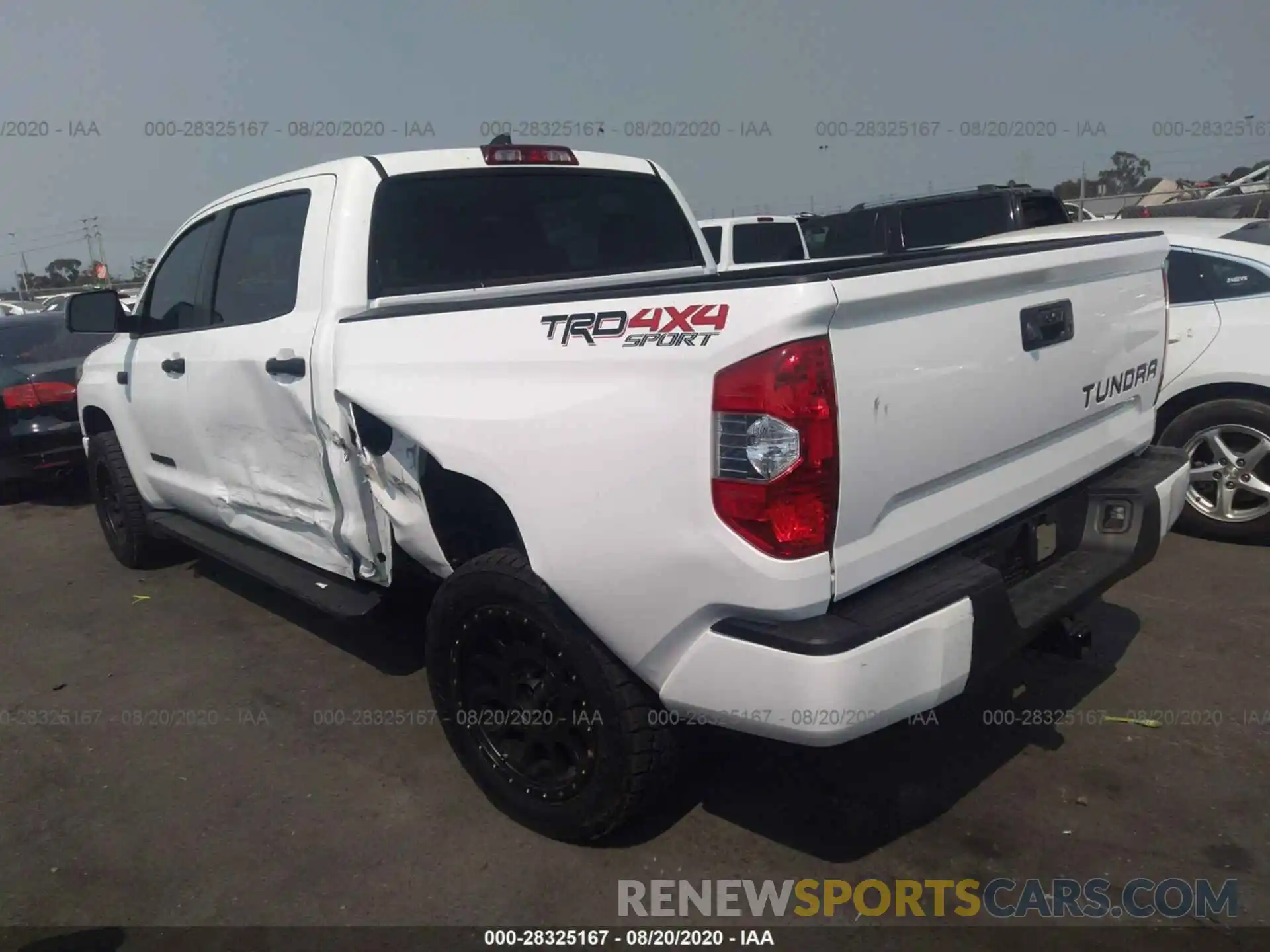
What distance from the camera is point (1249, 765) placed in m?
3.10

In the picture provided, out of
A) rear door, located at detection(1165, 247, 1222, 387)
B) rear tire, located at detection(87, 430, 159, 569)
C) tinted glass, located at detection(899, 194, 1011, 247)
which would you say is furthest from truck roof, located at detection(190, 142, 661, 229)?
tinted glass, located at detection(899, 194, 1011, 247)

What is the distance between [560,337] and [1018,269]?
3.96ft

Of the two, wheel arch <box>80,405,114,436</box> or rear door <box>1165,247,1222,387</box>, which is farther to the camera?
wheel arch <box>80,405,114,436</box>

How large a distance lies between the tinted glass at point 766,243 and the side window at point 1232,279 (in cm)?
669

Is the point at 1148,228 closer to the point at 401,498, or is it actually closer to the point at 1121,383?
the point at 1121,383

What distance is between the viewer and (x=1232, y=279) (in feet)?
16.7

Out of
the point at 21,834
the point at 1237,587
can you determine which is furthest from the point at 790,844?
the point at 1237,587

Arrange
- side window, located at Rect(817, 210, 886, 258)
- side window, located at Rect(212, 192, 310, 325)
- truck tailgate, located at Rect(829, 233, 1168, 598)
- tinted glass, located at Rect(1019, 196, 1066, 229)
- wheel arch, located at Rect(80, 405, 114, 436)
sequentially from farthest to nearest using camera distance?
side window, located at Rect(817, 210, 886, 258)
tinted glass, located at Rect(1019, 196, 1066, 229)
wheel arch, located at Rect(80, 405, 114, 436)
side window, located at Rect(212, 192, 310, 325)
truck tailgate, located at Rect(829, 233, 1168, 598)

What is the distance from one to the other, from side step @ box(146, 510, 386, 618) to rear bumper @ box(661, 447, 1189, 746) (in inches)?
62.4

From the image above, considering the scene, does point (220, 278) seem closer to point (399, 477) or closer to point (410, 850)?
point (399, 477)

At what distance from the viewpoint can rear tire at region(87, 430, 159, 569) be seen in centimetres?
542

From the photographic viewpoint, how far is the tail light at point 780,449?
2080 mm

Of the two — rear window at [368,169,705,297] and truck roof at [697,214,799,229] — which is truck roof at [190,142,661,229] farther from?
truck roof at [697,214,799,229]

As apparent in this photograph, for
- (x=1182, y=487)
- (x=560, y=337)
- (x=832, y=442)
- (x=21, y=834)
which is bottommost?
(x=21, y=834)
